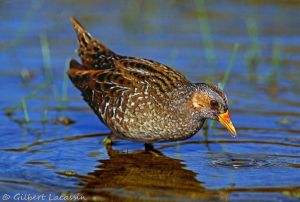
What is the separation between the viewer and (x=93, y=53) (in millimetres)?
9484

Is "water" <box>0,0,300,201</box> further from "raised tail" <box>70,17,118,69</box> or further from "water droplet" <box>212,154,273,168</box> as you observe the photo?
"raised tail" <box>70,17,118,69</box>

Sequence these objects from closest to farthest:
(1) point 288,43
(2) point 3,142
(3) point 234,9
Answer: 1. (2) point 3,142
2. (1) point 288,43
3. (3) point 234,9

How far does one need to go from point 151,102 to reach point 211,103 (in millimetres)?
634

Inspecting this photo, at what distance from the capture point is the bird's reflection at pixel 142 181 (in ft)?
23.5

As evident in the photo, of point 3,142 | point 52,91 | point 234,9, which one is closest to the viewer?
point 3,142

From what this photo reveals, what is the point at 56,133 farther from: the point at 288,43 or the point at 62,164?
the point at 288,43

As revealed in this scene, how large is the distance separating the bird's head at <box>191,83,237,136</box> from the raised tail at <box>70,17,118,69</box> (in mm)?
1291

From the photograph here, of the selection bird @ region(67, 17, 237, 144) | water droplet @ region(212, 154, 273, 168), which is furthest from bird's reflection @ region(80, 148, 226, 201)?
water droplet @ region(212, 154, 273, 168)

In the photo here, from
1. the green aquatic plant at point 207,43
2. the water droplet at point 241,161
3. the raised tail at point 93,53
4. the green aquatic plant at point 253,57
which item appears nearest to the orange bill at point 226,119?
the water droplet at point 241,161

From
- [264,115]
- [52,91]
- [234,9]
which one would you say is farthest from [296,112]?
[234,9]

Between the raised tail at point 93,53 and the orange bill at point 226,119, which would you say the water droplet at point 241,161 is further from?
the raised tail at point 93,53

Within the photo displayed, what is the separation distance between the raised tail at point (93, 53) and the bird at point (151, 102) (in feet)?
0.79

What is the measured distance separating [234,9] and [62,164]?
8.09 meters

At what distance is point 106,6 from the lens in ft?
50.8
